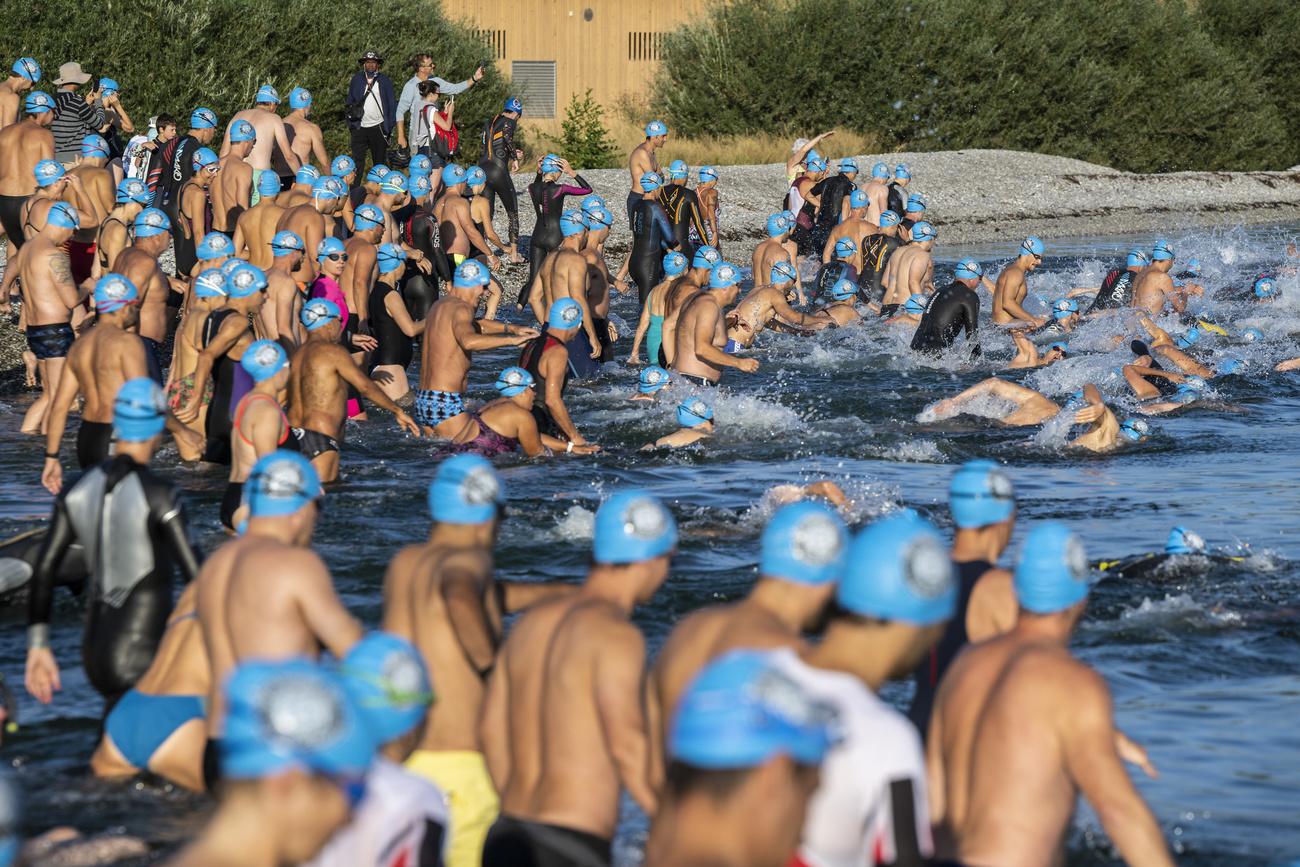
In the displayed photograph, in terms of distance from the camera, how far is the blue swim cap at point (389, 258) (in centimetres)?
1388

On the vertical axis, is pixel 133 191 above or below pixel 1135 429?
above

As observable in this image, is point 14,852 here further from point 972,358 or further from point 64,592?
point 972,358

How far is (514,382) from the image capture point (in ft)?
38.8

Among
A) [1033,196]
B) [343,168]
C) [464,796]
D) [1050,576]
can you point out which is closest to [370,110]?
[343,168]

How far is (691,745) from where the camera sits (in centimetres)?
288

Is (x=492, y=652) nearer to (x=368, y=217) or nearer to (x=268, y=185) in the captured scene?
(x=368, y=217)

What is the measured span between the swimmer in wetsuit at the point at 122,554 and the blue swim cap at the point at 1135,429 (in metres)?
Answer: 9.59

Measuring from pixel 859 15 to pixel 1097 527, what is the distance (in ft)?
100

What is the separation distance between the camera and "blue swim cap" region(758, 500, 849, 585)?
403 cm

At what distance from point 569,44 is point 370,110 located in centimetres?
1998

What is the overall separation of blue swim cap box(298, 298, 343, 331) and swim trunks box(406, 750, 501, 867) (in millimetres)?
6243

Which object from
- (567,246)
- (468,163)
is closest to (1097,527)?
(567,246)

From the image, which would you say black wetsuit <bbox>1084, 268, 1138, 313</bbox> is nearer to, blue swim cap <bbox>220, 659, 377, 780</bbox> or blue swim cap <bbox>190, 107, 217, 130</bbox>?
blue swim cap <bbox>190, 107, 217, 130</bbox>

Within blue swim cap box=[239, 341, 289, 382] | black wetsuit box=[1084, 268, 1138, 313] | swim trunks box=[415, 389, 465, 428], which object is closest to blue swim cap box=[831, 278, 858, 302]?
black wetsuit box=[1084, 268, 1138, 313]
